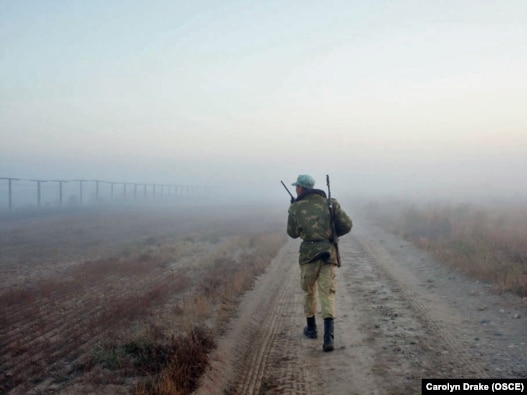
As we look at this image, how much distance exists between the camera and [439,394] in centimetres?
468

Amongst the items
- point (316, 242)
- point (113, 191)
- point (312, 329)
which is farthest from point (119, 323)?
point (113, 191)

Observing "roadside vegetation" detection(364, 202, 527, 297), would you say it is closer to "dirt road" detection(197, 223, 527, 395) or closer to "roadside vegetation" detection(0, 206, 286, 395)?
"dirt road" detection(197, 223, 527, 395)

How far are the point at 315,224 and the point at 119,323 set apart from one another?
14.4 feet

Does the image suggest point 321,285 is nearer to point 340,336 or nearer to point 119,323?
point 340,336

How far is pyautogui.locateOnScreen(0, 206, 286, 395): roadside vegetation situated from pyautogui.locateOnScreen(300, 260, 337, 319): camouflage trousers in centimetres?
163

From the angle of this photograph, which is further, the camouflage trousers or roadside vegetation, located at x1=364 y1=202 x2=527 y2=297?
roadside vegetation, located at x1=364 y1=202 x2=527 y2=297

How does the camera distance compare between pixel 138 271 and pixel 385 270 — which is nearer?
pixel 385 270

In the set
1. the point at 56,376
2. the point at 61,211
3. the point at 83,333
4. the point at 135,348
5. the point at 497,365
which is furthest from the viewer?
the point at 61,211

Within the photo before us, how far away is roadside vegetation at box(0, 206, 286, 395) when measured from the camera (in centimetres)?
560

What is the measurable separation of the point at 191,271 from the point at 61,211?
152ft

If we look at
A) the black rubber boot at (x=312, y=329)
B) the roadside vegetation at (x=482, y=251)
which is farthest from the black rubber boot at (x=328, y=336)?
the roadside vegetation at (x=482, y=251)

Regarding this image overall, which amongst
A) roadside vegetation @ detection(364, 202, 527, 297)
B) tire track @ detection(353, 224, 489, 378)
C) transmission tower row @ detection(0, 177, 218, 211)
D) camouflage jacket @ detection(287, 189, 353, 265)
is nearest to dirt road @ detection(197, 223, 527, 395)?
tire track @ detection(353, 224, 489, 378)

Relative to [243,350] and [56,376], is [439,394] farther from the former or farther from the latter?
[56,376]

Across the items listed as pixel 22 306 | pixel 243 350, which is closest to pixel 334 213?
pixel 243 350
